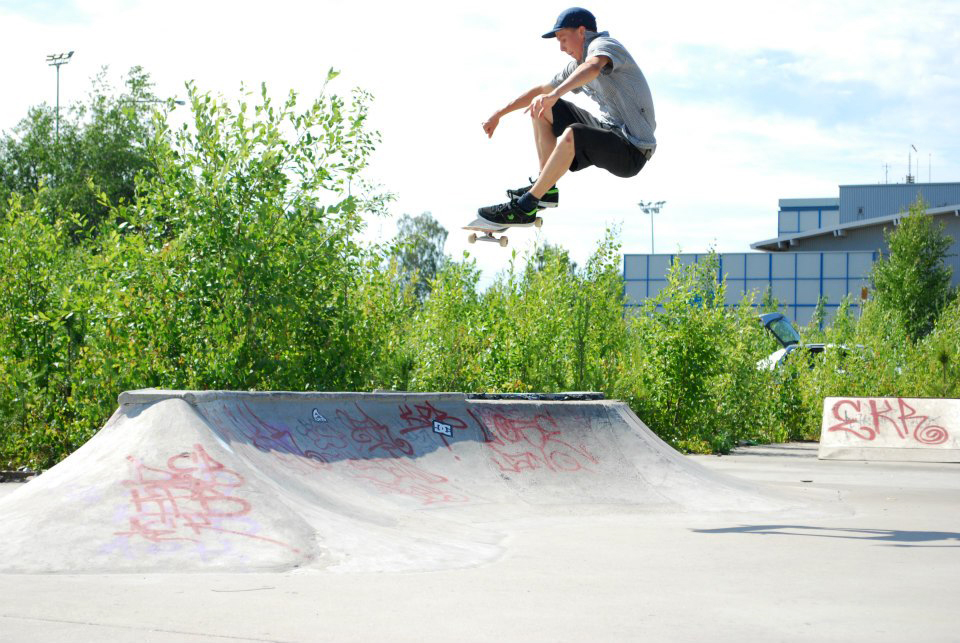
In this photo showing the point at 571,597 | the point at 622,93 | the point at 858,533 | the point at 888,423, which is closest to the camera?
the point at 571,597

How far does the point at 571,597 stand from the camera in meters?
4.18

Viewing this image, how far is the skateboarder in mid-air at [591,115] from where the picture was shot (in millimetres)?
6328

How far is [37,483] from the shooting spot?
5.39 meters

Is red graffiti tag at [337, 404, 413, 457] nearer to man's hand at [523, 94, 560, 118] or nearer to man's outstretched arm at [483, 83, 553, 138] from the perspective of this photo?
man's outstretched arm at [483, 83, 553, 138]

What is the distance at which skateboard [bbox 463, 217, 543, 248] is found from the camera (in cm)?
709

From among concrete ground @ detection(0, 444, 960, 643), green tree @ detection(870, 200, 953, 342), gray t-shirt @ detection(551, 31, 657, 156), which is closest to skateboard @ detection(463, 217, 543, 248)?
gray t-shirt @ detection(551, 31, 657, 156)

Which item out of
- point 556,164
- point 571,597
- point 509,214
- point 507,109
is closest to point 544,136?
point 556,164

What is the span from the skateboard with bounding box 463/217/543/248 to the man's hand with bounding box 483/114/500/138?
2.17 feet

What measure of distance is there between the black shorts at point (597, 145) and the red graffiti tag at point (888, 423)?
29.4ft

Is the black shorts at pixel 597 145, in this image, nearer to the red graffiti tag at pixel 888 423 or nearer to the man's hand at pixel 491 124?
the man's hand at pixel 491 124

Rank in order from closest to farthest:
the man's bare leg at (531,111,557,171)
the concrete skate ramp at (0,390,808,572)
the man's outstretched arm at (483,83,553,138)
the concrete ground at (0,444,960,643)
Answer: the concrete ground at (0,444,960,643) < the concrete skate ramp at (0,390,808,572) < the man's bare leg at (531,111,557,171) < the man's outstretched arm at (483,83,553,138)

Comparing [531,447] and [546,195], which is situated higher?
[546,195]

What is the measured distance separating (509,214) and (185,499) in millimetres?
3145

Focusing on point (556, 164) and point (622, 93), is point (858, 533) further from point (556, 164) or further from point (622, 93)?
point (622, 93)
